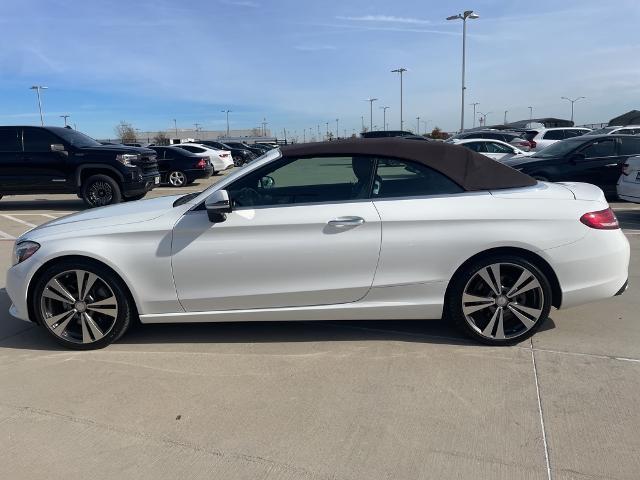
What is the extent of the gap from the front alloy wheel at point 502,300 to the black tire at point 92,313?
2.43m

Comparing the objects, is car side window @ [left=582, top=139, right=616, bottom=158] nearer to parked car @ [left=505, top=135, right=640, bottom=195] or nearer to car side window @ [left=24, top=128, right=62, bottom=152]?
parked car @ [left=505, top=135, right=640, bottom=195]

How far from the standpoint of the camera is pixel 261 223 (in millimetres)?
3631

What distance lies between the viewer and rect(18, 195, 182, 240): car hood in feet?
12.5

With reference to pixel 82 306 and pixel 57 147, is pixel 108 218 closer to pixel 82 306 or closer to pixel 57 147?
pixel 82 306

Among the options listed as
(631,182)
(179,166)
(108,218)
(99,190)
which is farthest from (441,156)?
(179,166)

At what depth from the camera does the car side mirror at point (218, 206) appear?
3.54 m

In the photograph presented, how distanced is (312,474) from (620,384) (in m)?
2.04

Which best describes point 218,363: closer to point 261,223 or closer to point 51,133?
point 261,223

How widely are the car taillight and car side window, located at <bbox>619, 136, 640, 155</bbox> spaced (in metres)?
8.34

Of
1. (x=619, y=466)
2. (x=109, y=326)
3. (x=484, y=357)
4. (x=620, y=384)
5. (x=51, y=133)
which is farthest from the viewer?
(x=51, y=133)

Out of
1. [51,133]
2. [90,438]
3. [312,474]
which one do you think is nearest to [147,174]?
[51,133]

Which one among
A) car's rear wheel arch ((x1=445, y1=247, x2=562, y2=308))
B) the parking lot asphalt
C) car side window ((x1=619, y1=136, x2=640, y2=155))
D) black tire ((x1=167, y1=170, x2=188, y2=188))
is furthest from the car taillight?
black tire ((x1=167, y1=170, x2=188, y2=188))

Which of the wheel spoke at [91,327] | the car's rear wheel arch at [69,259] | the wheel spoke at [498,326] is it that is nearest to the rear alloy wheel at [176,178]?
A: the car's rear wheel arch at [69,259]

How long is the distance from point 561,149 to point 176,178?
11911mm
